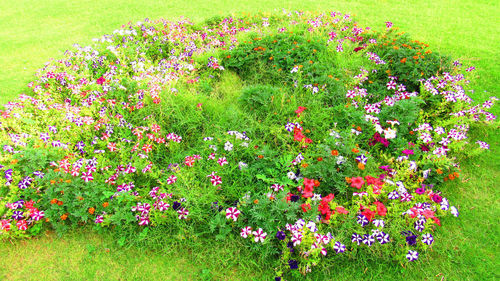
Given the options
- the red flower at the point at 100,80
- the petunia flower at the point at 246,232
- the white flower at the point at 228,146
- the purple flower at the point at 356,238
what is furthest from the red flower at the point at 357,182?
the red flower at the point at 100,80

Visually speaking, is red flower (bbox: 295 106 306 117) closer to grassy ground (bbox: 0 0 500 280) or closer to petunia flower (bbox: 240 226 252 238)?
petunia flower (bbox: 240 226 252 238)

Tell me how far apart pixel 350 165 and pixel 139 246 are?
2348mm

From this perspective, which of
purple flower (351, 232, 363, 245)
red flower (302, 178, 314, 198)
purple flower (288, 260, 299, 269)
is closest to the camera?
purple flower (288, 260, 299, 269)

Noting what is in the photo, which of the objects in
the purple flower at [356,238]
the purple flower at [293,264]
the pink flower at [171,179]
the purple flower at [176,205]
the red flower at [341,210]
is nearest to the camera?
the purple flower at [293,264]

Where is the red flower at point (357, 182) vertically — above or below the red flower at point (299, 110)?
below

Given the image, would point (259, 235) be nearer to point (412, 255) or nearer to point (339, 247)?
point (339, 247)

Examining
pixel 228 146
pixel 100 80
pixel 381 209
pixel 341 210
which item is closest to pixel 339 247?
pixel 341 210

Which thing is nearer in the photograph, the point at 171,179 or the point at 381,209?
the point at 381,209

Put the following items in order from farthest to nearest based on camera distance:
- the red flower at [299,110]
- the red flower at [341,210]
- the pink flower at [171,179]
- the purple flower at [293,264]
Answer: the red flower at [299,110] → the pink flower at [171,179] → the red flower at [341,210] → the purple flower at [293,264]

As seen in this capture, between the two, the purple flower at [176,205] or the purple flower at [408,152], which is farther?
the purple flower at [408,152]

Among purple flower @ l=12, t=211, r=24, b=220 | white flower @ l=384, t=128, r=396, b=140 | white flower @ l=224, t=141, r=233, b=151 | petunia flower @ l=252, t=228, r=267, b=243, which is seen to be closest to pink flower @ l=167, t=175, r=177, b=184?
white flower @ l=224, t=141, r=233, b=151

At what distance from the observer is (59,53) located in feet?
20.4

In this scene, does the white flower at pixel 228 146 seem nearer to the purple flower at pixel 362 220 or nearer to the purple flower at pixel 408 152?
the purple flower at pixel 362 220

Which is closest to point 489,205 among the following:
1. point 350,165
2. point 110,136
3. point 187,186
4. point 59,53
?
point 350,165
